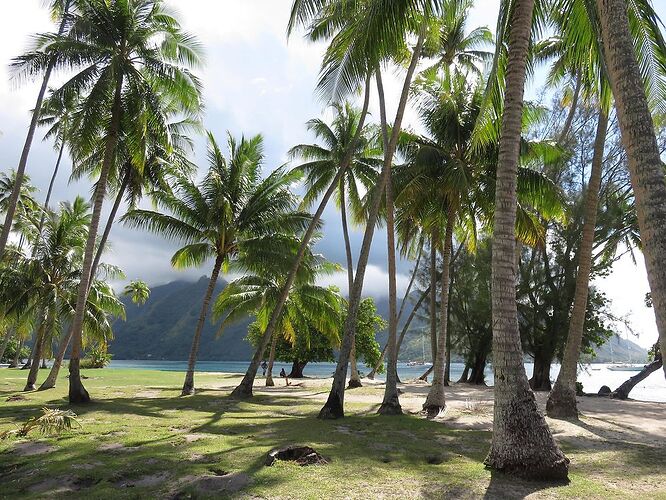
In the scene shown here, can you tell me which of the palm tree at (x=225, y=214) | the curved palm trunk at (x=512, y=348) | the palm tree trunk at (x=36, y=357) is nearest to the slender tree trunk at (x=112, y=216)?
the palm tree at (x=225, y=214)

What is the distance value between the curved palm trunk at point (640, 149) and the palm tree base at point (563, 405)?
9854 mm

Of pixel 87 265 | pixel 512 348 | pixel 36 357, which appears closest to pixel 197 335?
pixel 87 265

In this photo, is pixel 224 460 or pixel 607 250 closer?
pixel 224 460

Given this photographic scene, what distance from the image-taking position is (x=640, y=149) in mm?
4426

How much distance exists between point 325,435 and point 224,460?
121 inches

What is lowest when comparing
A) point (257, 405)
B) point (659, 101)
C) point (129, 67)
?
point (257, 405)

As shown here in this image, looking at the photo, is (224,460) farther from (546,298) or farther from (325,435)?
(546,298)

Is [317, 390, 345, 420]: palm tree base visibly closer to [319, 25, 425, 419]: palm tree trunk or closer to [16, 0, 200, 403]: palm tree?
[319, 25, 425, 419]: palm tree trunk

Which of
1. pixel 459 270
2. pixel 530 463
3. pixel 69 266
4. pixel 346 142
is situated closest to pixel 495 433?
pixel 530 463

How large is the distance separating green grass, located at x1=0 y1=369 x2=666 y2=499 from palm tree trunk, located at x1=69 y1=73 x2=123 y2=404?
1.88 metres

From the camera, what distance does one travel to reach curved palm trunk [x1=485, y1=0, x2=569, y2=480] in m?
6.30

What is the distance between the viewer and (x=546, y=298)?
962 inches

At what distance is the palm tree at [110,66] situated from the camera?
14.2m

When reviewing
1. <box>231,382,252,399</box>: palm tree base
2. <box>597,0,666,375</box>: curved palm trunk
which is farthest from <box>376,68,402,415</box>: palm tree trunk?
<box>597,0,666,375</box>: curved palm trunk
